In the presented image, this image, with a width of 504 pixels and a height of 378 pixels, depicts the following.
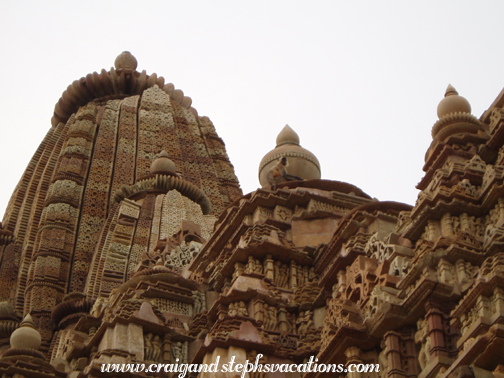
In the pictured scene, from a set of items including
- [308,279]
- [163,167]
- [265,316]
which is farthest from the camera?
[163,167]

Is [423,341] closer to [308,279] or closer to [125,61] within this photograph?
[308,279]

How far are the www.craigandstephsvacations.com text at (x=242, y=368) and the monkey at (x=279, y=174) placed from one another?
520 cm

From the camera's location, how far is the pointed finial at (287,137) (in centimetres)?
2366

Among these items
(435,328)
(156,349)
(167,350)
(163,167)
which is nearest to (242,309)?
(167,350)

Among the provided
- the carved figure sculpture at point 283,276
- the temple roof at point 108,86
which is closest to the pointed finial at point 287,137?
the carved figure sculpture at point 283,276

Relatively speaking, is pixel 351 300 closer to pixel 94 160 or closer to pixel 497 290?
pixel 497 290

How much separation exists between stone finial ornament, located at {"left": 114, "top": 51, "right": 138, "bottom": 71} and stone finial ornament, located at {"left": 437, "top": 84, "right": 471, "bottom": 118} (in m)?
42.0

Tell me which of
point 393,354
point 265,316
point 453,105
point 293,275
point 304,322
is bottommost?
point 393,354

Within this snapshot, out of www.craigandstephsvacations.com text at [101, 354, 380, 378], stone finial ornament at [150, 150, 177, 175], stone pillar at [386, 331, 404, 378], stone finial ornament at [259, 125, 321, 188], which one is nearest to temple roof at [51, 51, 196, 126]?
stone finial ornament at [150, 150, 177, 175]

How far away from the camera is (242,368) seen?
14938mm

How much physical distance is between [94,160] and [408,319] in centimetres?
3758

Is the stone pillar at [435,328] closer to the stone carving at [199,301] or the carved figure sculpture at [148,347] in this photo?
the carved figure sculpture at [148,347]

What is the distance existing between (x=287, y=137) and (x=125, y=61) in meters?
35.9

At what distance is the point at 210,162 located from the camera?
52.9 metres
